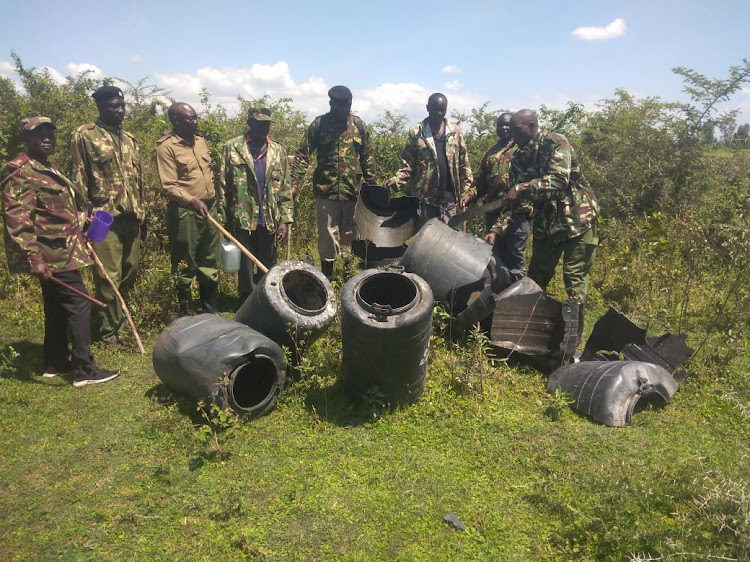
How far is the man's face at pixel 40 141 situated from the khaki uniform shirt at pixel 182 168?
100cm

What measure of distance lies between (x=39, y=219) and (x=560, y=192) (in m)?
4.50

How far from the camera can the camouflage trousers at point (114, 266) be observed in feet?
14.9

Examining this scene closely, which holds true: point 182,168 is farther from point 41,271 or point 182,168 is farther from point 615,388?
point 615,388

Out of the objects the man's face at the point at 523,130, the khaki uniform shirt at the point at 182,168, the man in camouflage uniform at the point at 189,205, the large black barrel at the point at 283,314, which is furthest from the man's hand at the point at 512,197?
the khaki uniform shirt at the point at 182,168

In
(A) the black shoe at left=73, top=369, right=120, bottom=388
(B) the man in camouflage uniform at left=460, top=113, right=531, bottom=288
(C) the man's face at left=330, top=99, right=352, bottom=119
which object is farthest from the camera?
(B) the man in camouflage uniform at left=460, top=113, right=531, bottom=288

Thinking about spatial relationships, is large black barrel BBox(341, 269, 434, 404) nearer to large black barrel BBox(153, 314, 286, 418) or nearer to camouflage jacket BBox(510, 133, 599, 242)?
large black barrel BBox(153, 314, 286, 418)

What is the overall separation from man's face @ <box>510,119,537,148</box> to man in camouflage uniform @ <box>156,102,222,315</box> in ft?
10.1

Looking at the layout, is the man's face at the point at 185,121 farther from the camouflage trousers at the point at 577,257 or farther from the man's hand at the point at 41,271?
the camouflage trousers at the point at 577,257

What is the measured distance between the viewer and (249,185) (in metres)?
4.94

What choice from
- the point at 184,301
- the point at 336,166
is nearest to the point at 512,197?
the point at 336,166

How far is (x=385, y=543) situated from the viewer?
2510mm

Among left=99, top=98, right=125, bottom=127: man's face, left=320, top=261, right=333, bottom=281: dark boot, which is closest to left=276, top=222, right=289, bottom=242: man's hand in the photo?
left=320, top=261, right=333, bottom=281: dark boot

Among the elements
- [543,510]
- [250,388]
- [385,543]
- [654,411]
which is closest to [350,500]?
[385,543]

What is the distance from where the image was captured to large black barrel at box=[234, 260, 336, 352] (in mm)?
3727
